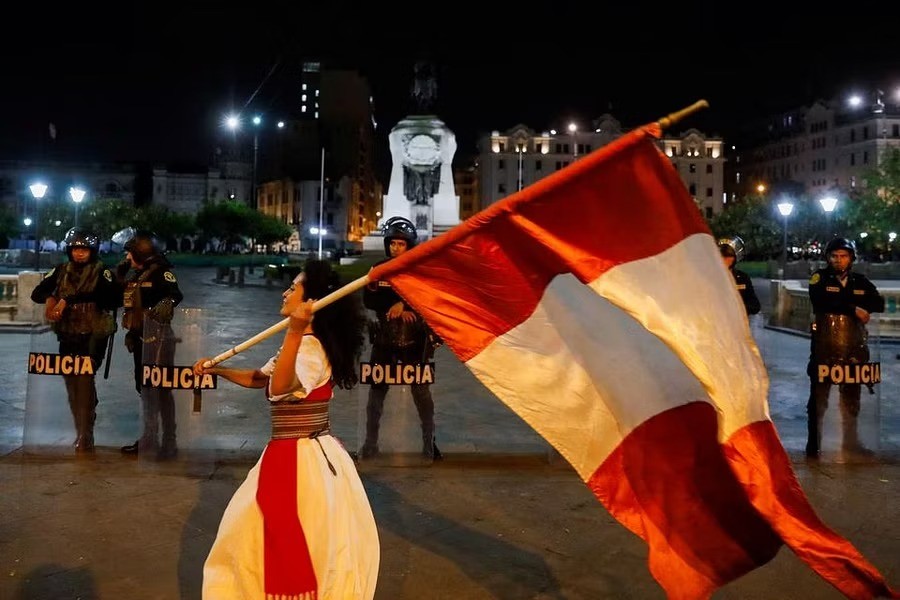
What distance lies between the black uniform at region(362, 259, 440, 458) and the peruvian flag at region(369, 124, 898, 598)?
406cm

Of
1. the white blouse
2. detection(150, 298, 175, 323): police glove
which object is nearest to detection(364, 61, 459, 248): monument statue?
detection(150, 298, 175, 323): police glove

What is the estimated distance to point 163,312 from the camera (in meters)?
7.71

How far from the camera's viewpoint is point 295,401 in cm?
380

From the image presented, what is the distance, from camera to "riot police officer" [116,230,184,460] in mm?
7535

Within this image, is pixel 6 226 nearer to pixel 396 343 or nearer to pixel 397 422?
pixel 396 343

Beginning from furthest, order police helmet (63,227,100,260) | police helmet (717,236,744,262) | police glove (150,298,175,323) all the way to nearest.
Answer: police helmet (717,236,744,262)
police helmet (63,227,100,260)
police glove (150,298,175,323)

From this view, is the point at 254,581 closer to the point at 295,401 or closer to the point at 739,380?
the point at 295,401

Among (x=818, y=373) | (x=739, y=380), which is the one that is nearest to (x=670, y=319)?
(x=739, y=380)

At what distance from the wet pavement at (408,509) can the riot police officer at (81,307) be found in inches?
7.9

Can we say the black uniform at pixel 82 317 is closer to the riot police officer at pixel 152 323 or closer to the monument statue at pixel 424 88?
the riot police officer at pixel 152 323

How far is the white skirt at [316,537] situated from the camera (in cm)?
368

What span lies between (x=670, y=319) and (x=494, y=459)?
16.2ft

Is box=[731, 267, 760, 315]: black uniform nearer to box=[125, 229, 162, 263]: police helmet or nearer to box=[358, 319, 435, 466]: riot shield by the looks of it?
box=[358, 319, 435, 466]: riot shield

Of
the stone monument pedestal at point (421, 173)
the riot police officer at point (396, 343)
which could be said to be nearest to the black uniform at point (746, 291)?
the riot police officer at point (396, 343)
